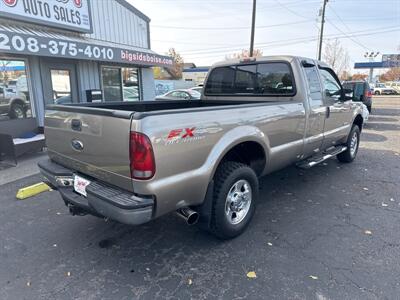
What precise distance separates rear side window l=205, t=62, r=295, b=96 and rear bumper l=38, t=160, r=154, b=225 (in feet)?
9.15

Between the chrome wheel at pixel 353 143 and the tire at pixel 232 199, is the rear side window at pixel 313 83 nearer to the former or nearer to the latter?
the tire at pixel 232 199

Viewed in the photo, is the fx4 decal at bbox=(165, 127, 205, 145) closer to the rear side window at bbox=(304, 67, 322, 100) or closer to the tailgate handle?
the tailgate handle

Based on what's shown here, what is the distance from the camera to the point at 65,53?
737cm

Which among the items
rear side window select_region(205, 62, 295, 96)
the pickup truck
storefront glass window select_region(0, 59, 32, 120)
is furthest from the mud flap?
storefront glass window select_region(0, 59, 32, 120)

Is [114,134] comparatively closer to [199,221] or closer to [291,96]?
[199,221]

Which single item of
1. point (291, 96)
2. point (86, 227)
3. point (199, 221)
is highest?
point (291, 96)

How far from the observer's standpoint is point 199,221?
10.2 ft

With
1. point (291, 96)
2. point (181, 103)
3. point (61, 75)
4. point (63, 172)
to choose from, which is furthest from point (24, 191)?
point (61, 75)

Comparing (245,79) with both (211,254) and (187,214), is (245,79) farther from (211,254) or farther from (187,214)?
(211,254)

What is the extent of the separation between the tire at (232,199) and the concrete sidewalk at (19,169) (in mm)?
4307

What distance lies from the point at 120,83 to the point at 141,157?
8.94m

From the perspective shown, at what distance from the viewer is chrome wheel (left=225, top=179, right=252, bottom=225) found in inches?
131

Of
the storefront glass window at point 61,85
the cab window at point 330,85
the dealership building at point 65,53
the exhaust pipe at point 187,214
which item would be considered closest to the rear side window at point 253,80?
the cab window at point 330,85

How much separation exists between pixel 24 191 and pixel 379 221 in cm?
516
